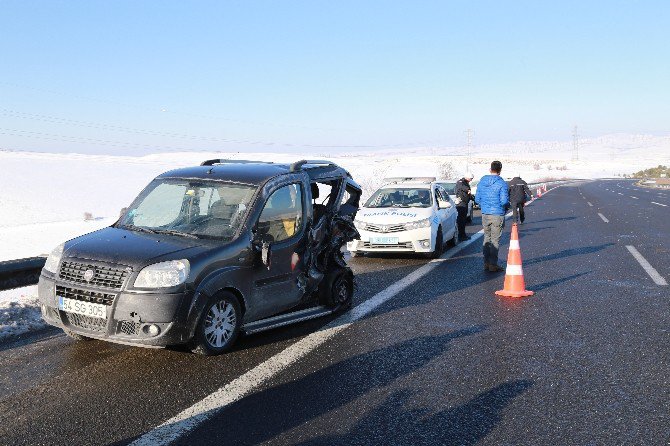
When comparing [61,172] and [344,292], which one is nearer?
[344,292]

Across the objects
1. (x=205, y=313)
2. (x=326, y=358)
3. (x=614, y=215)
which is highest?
(x=205, y=313)

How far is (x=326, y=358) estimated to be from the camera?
18.2ft

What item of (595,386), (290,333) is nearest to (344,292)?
(290,333)

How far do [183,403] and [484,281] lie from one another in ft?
20.8

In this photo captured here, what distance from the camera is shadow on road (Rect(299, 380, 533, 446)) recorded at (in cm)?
382

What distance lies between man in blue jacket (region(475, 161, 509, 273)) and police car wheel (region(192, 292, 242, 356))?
6.01 metres

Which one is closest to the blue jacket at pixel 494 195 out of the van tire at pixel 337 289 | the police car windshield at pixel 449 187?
the van tire at pixel 337 289

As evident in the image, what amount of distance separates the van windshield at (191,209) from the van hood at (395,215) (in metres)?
5.86

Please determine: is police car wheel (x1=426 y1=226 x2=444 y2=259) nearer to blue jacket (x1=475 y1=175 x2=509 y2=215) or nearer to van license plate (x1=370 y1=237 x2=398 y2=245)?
van license plate (x1=370 y1=237 x2=398 y2=245)

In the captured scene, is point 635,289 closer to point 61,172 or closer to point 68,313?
point 68,313

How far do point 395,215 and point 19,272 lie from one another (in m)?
7.12

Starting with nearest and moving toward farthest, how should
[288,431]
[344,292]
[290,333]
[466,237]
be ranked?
1. [288,431]
2. [290,333]
3. [344,292]
4. [466,237]

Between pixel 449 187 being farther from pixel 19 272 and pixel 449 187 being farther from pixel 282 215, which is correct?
pixel 19 272

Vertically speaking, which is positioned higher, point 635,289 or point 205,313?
point 205,313
